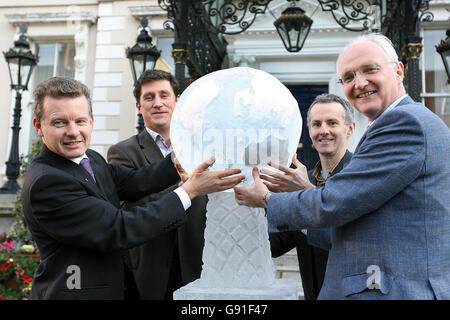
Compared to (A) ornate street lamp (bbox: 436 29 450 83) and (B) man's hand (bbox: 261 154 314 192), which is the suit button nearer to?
(B) man's hand (bbox: 261 154 314 192)

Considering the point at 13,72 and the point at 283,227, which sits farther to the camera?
the point at 13,72

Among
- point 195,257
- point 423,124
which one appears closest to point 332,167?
point 195,257

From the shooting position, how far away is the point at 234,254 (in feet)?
5.56

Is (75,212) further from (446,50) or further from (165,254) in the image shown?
(446,50)

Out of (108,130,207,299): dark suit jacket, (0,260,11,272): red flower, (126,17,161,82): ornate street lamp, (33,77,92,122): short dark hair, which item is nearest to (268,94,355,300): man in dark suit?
(108,130,207,299): dark suit jacket

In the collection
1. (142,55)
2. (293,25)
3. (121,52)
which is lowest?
(142,55)

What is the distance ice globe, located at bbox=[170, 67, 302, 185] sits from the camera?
5.00 feet

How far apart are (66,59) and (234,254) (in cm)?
1010

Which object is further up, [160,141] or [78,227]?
[160,141]

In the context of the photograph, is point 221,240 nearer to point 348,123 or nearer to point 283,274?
point 348,123

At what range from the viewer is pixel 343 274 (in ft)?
5.25

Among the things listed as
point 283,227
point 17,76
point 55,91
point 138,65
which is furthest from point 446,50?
point 17,76

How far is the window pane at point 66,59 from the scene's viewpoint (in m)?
10.6

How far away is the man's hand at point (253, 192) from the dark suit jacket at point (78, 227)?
1.19 ft
